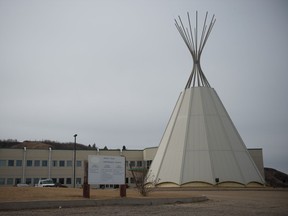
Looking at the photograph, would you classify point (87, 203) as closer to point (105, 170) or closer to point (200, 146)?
point (105, 170)

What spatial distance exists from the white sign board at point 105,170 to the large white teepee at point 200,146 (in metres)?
16.3

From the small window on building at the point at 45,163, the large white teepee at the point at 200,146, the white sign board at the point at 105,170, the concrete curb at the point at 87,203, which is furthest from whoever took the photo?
the small window on building at the point at 45,163

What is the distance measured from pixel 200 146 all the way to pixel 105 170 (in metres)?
20.1

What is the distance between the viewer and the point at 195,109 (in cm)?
4025

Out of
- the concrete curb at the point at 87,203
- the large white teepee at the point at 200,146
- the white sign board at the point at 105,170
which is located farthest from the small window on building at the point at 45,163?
the concrete curb at the point at 87,203

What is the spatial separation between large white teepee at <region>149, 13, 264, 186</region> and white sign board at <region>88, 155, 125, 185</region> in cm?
1632

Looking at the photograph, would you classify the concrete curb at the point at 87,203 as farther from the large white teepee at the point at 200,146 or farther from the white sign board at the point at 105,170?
the large white teepee at the point at 200,146

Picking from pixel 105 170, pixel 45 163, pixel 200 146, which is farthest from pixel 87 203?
pixel 45 163

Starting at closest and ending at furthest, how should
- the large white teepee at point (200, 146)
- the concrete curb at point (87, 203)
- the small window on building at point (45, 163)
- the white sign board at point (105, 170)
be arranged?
the concrete curb at point (87, 203)
the white sign board at point (105, 170)
the large white teepee at point (200, 146)
the small window on building at point (45, 163)

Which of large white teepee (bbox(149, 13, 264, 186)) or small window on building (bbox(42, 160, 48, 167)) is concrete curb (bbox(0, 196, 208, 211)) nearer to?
large white teepee (bbox(149, 13, 264, 186))

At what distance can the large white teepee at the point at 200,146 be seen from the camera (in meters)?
35.2

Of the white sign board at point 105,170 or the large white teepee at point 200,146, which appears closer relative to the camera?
the white sign board at point 105,170

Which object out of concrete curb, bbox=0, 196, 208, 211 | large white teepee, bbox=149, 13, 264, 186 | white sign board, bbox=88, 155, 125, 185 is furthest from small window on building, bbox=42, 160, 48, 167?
concrete curb, bbox=0, 196, 208, 211

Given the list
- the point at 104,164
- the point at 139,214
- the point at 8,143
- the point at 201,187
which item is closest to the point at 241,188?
the point at 201,187
